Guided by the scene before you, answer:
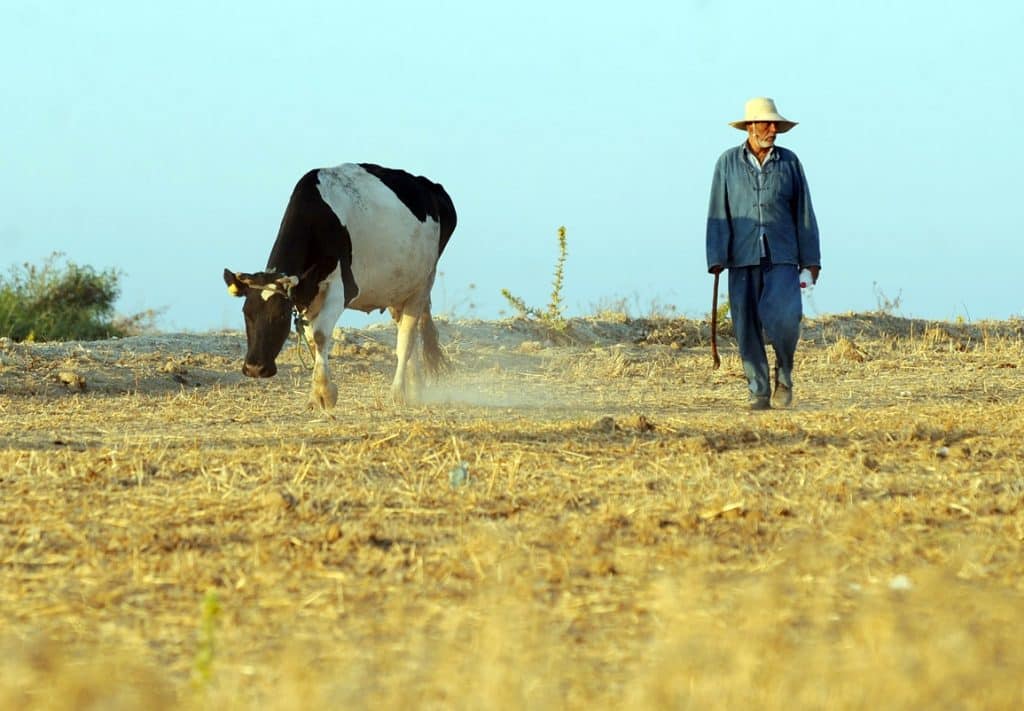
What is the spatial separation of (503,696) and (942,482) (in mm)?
4180

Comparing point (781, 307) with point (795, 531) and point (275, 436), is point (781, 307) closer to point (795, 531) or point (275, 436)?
point (275, 436)

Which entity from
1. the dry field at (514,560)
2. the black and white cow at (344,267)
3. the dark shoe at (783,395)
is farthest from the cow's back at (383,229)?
the dark shoe at (783,395)

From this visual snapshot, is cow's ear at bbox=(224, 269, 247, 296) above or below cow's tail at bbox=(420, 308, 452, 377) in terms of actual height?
above

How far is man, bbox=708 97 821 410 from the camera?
36.4ft

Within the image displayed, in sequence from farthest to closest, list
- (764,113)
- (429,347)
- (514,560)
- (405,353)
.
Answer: (429,347), (405,353), (764,113), (514,560)

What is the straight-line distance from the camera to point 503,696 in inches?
139

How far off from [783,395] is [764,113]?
2.03 m

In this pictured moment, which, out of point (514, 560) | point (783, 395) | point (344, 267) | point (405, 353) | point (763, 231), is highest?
point (763, 231)

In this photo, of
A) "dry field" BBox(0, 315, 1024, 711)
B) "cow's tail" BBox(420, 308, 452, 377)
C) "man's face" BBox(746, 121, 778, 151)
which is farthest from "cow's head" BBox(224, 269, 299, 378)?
"man's face" BBox(746, 121, 778, 151)

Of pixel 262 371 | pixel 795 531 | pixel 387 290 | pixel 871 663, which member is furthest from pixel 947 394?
pixel 871 663

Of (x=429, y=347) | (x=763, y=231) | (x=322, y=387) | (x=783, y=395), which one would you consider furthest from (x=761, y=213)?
(x=429, y=347)

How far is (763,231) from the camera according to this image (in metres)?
11.1

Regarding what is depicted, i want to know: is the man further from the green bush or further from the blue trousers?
the green bush

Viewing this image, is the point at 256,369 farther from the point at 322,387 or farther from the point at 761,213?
the point at 761,213
